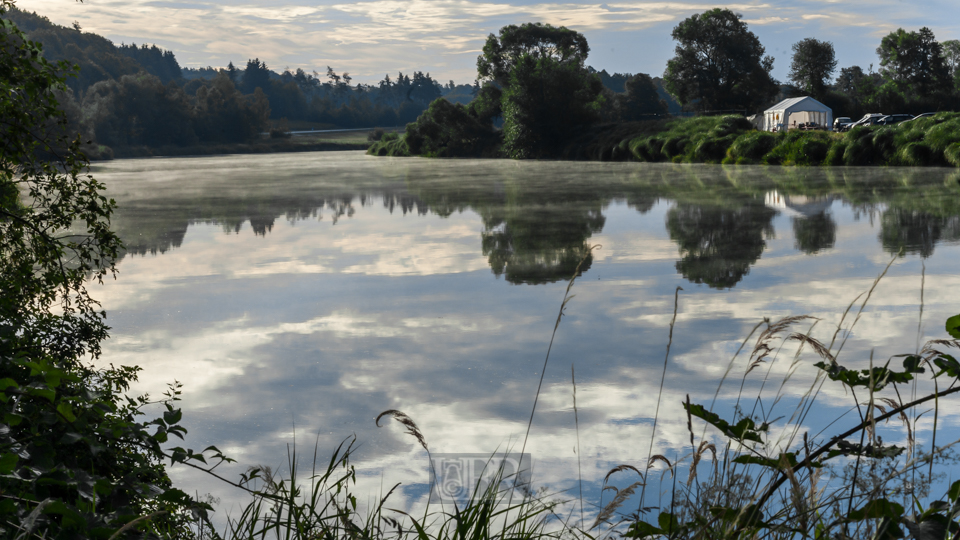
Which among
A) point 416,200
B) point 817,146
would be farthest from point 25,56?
point 817,146

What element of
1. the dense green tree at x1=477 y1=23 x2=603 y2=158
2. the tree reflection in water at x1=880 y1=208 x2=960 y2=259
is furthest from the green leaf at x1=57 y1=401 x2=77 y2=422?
the dense green tree at x1=477 y1=23 x2=603 y2=158

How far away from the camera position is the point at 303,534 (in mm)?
2221

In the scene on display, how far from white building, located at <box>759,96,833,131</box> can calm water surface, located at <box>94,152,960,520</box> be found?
32.4 meters

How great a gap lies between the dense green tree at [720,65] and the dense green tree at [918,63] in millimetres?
14093

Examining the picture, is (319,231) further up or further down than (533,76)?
further down

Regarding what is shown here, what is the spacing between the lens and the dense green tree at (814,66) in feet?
186

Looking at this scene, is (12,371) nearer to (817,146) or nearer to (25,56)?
(25,56)

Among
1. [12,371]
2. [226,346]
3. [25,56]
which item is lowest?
[226,346]

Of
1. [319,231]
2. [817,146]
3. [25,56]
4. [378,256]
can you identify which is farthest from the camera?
[817,146]

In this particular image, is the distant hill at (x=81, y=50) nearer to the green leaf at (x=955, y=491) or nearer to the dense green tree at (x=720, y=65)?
the dense green tree at (x=720, y=65)

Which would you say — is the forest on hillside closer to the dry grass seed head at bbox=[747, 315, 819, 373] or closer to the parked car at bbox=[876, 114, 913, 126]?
the parked car at bbox=[876, 114, 913, 126]

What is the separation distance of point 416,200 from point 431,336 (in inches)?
527

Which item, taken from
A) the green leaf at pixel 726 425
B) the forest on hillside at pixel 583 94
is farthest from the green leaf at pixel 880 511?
the forest on hillside at pixel 583 94

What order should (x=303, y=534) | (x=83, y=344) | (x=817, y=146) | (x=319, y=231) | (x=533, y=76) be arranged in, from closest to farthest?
(x=303, y=534) → (x=83, y=344) → (x=319, y=231) → (x=817, y=146) → (x=533, y=76)
